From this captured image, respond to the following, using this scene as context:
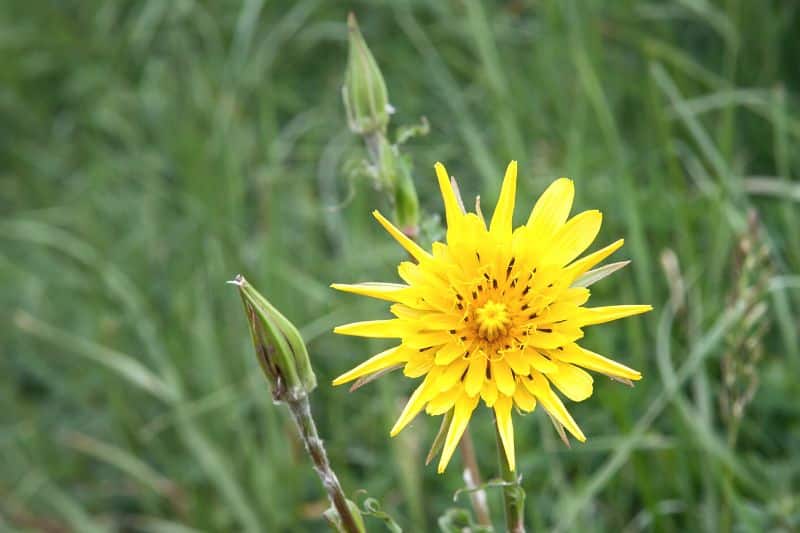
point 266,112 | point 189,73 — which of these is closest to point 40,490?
point 266,112

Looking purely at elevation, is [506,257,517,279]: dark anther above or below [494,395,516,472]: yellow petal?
above

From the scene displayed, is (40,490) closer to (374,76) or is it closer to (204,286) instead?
→ (204,286)

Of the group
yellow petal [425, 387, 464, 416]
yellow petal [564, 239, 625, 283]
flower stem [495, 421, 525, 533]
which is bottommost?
flower stem [495, 421, 525, 533]

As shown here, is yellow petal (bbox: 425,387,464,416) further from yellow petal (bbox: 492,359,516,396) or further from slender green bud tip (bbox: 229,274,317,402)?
slender green bud tip (bbox: 229,274,317,402)

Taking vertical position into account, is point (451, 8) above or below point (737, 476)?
above

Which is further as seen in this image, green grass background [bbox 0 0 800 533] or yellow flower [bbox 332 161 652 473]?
green grass background [bbox 0 0 800 533]

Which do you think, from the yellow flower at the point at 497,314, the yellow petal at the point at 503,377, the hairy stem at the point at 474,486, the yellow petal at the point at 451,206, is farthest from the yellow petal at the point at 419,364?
the hairy stem at the point at 474,486

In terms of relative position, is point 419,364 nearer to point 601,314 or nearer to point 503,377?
point 503,377

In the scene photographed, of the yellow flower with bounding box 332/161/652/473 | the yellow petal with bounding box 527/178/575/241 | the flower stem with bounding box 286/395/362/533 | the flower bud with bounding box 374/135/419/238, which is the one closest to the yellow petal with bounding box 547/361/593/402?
the yellow flower with bounding box 332/161/652/473
